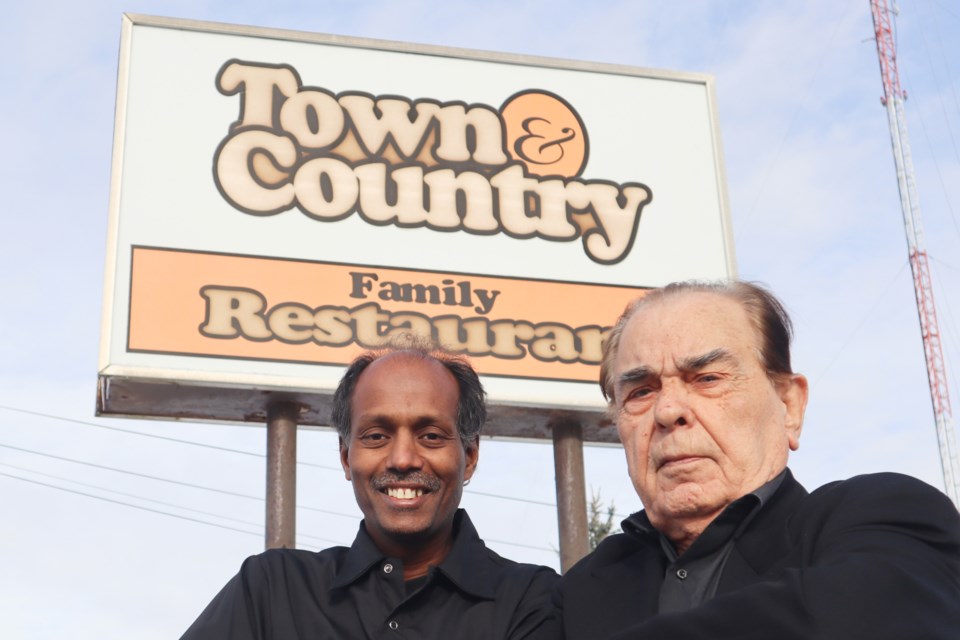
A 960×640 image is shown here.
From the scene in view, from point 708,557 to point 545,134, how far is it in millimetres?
8618

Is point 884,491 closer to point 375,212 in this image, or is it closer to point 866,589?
point 866,589

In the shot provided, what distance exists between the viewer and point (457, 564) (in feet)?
10.3

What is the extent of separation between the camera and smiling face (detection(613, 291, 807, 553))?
2.77 meters

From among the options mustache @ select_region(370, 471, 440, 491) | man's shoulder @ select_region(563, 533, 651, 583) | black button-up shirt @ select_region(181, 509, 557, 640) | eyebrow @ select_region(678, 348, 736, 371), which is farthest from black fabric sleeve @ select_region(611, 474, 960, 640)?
mustache @ select_region(370, 471, 440, 491)

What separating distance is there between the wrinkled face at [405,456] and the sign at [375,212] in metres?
5.83

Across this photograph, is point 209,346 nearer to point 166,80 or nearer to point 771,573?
point 166,80

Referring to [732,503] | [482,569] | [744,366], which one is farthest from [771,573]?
[482,569]

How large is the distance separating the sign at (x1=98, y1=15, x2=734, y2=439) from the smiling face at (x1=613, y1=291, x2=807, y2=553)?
249 inches

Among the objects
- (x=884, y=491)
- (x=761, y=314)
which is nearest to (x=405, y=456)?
(x=761, y=314)

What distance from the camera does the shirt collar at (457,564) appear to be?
3.09m

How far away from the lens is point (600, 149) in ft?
36.4

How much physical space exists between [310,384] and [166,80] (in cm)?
301

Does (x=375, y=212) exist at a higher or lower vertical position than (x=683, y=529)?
higher

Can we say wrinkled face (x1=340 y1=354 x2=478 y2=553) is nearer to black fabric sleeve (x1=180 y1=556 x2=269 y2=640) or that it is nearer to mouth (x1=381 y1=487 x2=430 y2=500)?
mouth (x1=381 y1=487 x2=430 y2=500)
